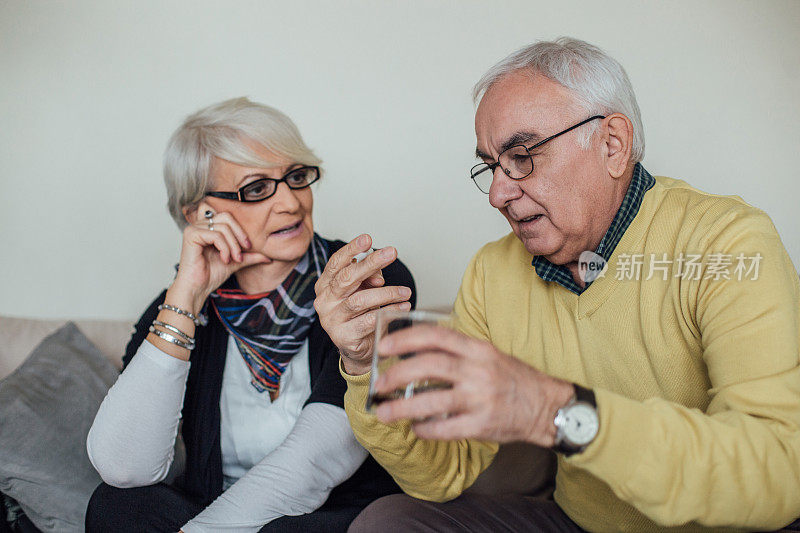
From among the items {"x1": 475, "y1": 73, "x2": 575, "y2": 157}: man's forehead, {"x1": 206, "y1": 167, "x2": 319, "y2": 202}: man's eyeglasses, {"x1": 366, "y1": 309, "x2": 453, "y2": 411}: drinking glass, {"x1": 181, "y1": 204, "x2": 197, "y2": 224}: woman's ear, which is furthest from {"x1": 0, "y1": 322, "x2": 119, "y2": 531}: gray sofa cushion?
{"x1": 475, "y1": 73, "x2": 575, "y2": 157}: man's forehead

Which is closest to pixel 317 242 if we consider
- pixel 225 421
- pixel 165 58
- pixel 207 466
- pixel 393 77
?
pixel 225 421

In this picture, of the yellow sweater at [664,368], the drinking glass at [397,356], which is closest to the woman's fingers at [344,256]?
the yellow sweater at [664,368]

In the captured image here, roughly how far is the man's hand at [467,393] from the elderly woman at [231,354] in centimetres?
78

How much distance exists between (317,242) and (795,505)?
1.30 metres

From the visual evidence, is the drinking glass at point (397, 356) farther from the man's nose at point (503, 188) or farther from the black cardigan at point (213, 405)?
the black cardigan at point (213, 405)

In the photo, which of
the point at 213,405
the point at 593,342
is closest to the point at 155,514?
the point at 213,405

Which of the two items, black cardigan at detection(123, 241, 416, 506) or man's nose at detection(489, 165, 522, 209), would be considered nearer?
man's nose at detection(489, 165, 522, 209)

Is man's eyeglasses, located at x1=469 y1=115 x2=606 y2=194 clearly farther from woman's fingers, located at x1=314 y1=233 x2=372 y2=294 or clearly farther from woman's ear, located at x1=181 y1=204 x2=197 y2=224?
woman's ear, located at x1=181 y1=204 x2=197 y2=224

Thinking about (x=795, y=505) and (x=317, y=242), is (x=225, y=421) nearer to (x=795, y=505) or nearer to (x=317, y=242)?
(x=317, y=242)

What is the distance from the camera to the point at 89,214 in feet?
8.32

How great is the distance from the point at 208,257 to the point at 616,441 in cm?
127

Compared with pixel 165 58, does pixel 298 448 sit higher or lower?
lower

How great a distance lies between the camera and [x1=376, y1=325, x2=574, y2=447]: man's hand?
784 mm

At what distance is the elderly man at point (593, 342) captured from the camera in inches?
33.0
